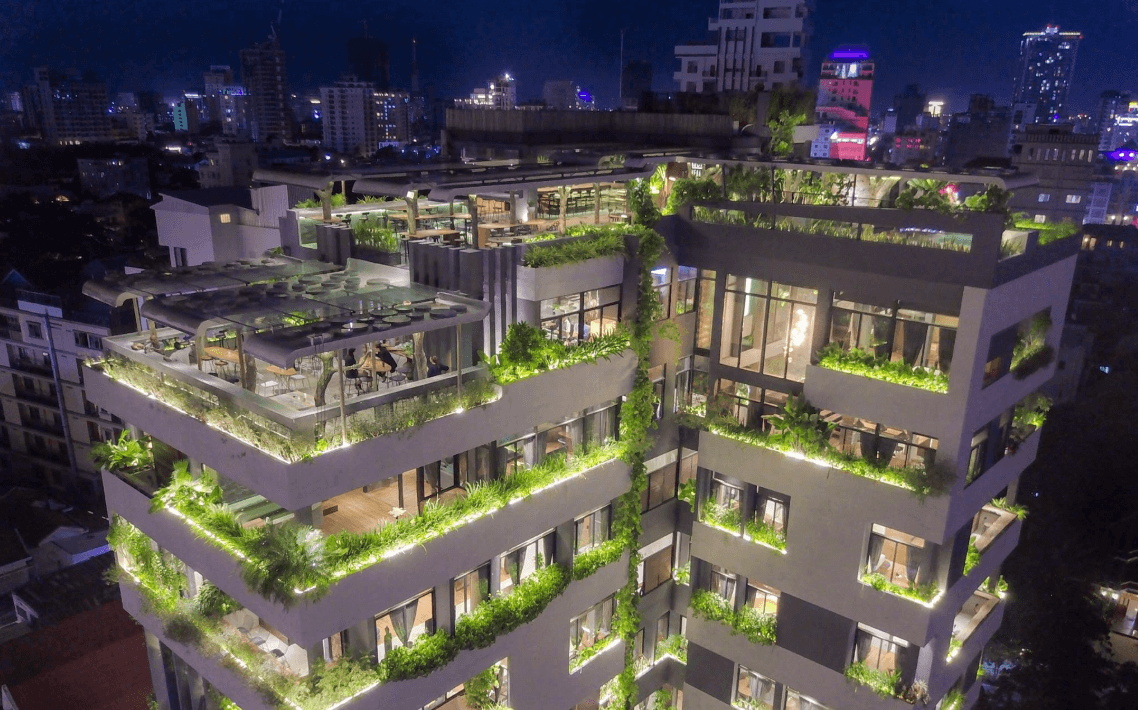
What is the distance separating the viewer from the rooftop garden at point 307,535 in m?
11.1

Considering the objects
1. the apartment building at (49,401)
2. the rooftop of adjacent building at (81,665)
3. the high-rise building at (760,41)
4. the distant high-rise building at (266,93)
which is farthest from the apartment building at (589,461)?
the distant high-rise building at (266,93)

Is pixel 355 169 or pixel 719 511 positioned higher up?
pixel 355 169

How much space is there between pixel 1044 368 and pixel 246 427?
55.7 feet

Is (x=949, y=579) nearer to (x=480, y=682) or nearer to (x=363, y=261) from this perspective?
(x=480, y=682)

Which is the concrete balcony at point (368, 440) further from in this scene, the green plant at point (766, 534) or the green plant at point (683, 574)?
the green plant at point (683, 574)

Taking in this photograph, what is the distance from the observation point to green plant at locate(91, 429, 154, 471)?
1454cm

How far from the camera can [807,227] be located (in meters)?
16.8

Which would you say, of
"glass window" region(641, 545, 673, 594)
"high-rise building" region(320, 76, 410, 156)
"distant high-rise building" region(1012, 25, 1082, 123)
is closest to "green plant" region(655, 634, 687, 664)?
"glass window" region(641, 545, 673, 594)

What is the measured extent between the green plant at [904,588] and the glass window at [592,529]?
5588 mm

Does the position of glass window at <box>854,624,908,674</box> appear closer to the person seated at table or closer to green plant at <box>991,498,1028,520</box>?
green plant at <box>991,498,1028,520</box>

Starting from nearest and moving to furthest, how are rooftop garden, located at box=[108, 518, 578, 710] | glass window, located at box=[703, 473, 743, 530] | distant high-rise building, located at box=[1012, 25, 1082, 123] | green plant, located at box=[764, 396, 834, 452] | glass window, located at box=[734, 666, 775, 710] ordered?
rooftop garden, located at box=[108, 518, 578, 710] → green plant, located at box=[764, 396, 834, 452] → glass window, located at box=[703, 473, 743, 530] → glass window, located at box=[734, 666, 775, 710] → distant high-rise building, located at box=[1012, 25, 1082, 123]

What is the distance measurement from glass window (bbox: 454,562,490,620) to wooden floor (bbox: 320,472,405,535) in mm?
1581

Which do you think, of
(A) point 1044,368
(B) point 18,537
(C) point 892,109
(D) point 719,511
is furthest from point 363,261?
(C) point 892,109

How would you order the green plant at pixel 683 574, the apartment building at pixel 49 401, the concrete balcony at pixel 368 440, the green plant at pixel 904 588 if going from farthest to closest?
the apartment building at pixel 49 401 < the green plant at pixel 683 574 < the green plant at pixel 904 588 < the concrete balcony at pixel 368 440
